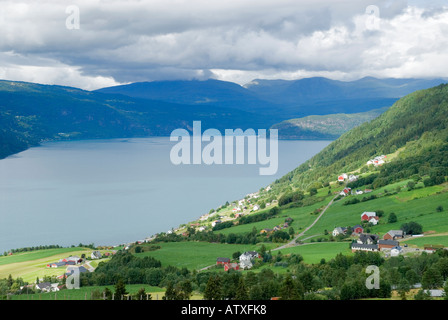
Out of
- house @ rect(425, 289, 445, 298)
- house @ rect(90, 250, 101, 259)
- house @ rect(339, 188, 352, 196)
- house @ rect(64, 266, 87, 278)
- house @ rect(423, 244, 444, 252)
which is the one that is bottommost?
house @ rect(64, 266, 87, 278)

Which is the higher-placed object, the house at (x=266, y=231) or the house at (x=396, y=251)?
the house at (x=266, y=231)

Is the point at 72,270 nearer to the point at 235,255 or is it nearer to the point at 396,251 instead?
the point at 235,255

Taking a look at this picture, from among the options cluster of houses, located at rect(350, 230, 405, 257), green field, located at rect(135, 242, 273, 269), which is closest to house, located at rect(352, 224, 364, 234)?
cluster of houses, located at rect(350, 230, 405, 257)

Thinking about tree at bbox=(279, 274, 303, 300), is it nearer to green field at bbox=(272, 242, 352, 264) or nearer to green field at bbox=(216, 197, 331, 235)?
green field at bbox=(272, 242, 352, 264)

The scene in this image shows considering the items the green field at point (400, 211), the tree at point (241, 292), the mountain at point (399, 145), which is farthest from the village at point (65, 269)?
the mountain at point (399, 145)

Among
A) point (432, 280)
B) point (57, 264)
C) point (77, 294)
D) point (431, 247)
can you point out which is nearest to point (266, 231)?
point (431, 247)

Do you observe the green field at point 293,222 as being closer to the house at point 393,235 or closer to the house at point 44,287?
the house at point 393,235
